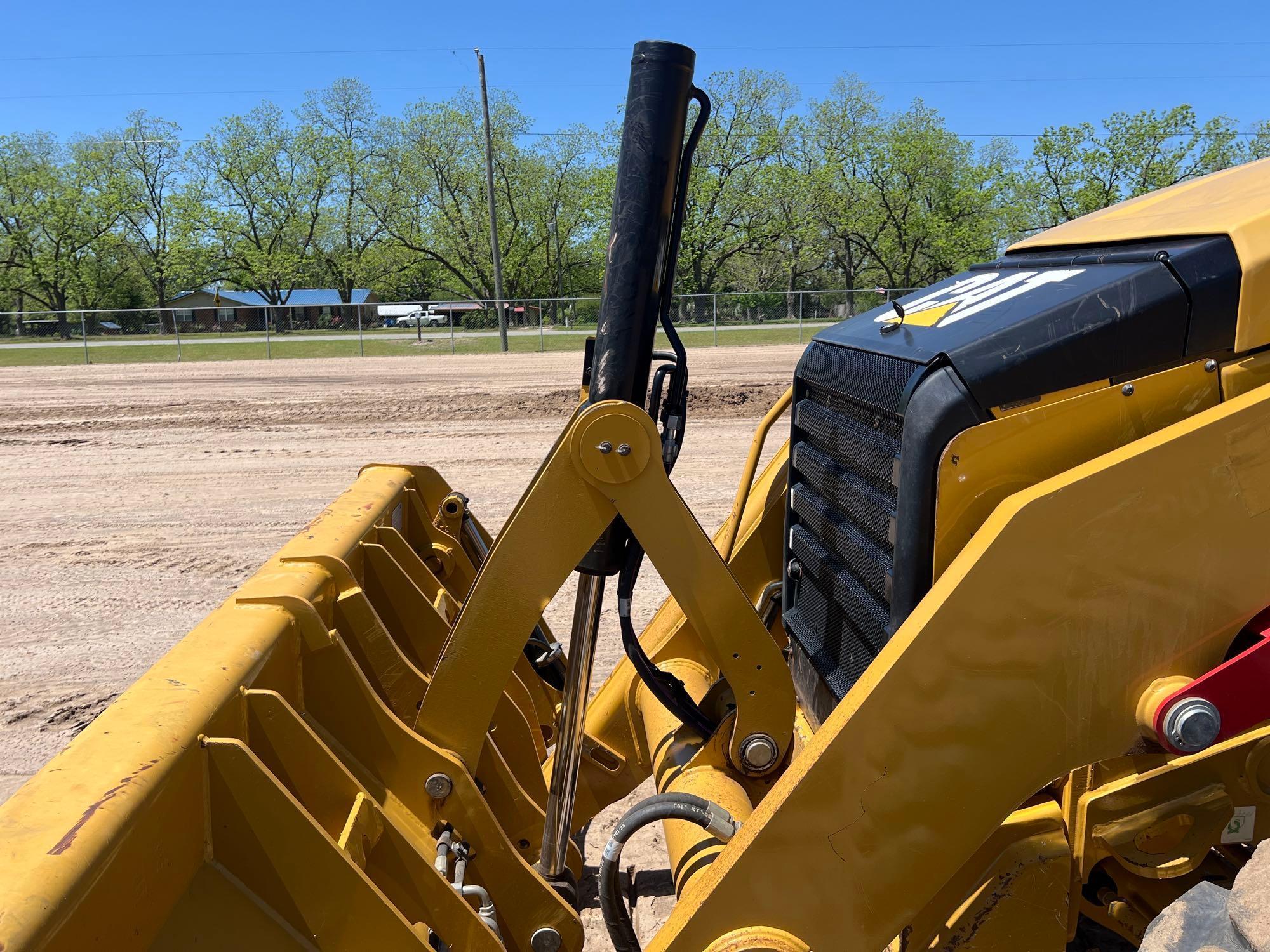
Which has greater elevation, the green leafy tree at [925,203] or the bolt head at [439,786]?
the green leafy tree at [925,203]

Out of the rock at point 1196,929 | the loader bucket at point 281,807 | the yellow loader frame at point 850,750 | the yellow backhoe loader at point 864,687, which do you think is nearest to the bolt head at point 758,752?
the yellow backhoe loader at point 864,687

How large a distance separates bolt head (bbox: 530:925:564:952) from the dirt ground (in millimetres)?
812

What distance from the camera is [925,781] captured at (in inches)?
71.9

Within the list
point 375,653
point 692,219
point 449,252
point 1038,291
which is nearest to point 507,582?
Result: point 375,653

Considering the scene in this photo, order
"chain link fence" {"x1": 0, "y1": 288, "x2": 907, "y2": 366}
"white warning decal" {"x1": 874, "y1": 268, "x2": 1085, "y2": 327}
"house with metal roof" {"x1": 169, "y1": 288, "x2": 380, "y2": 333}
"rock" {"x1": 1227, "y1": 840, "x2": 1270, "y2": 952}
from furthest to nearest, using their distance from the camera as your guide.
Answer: "house with metal roof" {"x1": 169, "y1": 288, "x2": 380, "y2": 333} < "chain link fence" {"x1": 0, "y1": 288, "x2": 907, "y2": 366} < "rock" {"x1": 1227, "y1": 840, "x2": 1270, "y2": 952} < "white warning decal" {"x1": 874, "y1": 268, "x2": 1085, "y2": 327}

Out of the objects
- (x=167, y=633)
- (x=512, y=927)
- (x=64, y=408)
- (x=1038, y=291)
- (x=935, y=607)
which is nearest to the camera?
(x=935, y=607)

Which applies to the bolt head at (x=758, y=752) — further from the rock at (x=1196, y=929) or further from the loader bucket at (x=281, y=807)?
the rock at (x=1196, y=929)

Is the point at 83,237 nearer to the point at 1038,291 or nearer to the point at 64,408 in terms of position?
the point at 64,408

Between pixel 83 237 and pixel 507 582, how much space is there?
63076 millimetres

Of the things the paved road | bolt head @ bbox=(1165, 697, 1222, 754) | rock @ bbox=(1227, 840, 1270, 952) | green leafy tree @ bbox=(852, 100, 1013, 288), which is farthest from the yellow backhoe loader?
green leafy tree @ bbox=(852, 100, 1013, 288)

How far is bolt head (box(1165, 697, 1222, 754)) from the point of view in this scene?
1812mm

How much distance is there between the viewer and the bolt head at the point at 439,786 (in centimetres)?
245

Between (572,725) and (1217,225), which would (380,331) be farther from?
(1217,225)

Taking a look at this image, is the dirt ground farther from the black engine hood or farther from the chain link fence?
the chain link fence
